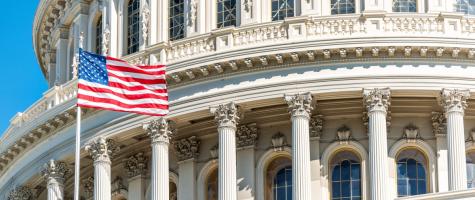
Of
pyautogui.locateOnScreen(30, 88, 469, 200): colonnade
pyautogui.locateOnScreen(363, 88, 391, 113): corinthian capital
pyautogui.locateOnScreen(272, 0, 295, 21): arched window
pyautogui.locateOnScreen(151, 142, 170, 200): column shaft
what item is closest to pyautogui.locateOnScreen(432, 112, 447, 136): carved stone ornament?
pyautogui.locateOnScreen(30, 88, 469, 200): colonnade

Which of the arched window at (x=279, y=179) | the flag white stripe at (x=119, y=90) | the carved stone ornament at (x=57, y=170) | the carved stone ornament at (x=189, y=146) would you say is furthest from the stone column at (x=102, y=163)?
the flag white stripe at (x=119, y=90)

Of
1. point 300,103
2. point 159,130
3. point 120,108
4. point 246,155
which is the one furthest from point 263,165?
point 120,108

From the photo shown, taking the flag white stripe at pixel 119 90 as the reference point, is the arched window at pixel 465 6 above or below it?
above

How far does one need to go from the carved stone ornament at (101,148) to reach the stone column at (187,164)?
6.60 feet

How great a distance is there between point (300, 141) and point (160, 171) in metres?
4.74

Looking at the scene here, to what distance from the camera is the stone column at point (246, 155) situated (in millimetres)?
67188

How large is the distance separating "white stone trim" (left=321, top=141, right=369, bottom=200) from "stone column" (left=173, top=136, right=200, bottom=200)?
14.4 ft

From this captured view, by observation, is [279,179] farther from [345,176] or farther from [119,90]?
[119,90]

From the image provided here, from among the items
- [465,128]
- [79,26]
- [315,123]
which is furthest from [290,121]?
[79,26]

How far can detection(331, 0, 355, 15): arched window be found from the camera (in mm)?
67688

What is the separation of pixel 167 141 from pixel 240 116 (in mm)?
2475

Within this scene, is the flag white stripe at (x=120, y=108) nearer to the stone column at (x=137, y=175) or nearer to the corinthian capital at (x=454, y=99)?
the stone column at (x=137, y=175)

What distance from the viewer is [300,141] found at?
214ft

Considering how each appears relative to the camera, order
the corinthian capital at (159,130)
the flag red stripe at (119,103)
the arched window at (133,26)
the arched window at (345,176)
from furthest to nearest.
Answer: the arched window at (133,26) < the corinthian capital at (159,130) < the arched window at (345,176) < the flag red stripe at (119,103)
